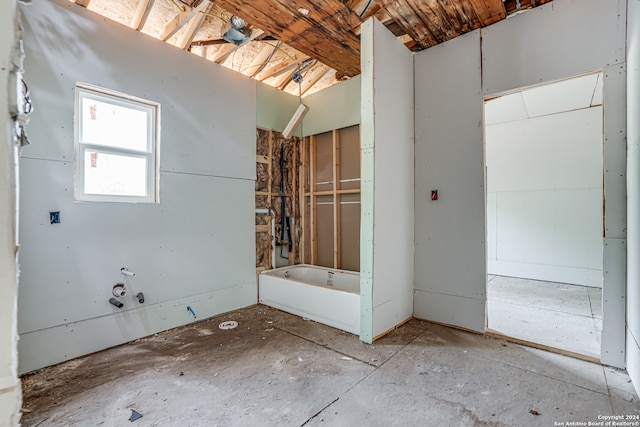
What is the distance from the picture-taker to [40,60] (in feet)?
7.79

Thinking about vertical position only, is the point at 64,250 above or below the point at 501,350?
above

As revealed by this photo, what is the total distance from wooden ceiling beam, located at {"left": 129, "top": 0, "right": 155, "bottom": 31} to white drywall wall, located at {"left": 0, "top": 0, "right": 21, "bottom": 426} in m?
2.40

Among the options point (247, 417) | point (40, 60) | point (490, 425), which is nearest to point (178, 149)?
point (40, 60)

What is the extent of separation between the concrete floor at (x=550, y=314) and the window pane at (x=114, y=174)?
13.0 ft

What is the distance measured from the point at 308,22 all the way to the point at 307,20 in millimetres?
27

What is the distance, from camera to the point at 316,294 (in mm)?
3320

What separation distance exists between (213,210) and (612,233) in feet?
12.4

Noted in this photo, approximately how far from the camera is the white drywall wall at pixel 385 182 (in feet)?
9.09

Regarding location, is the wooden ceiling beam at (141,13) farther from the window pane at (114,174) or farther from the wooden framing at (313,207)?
the wooden framing at (313,207)

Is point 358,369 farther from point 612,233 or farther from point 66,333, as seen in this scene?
point 66,333

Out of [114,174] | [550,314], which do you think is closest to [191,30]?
[114,174]

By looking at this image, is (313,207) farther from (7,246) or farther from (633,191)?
(7,246)

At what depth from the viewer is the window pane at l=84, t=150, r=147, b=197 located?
269 cm

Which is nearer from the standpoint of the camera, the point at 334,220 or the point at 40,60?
the point at 40,60
